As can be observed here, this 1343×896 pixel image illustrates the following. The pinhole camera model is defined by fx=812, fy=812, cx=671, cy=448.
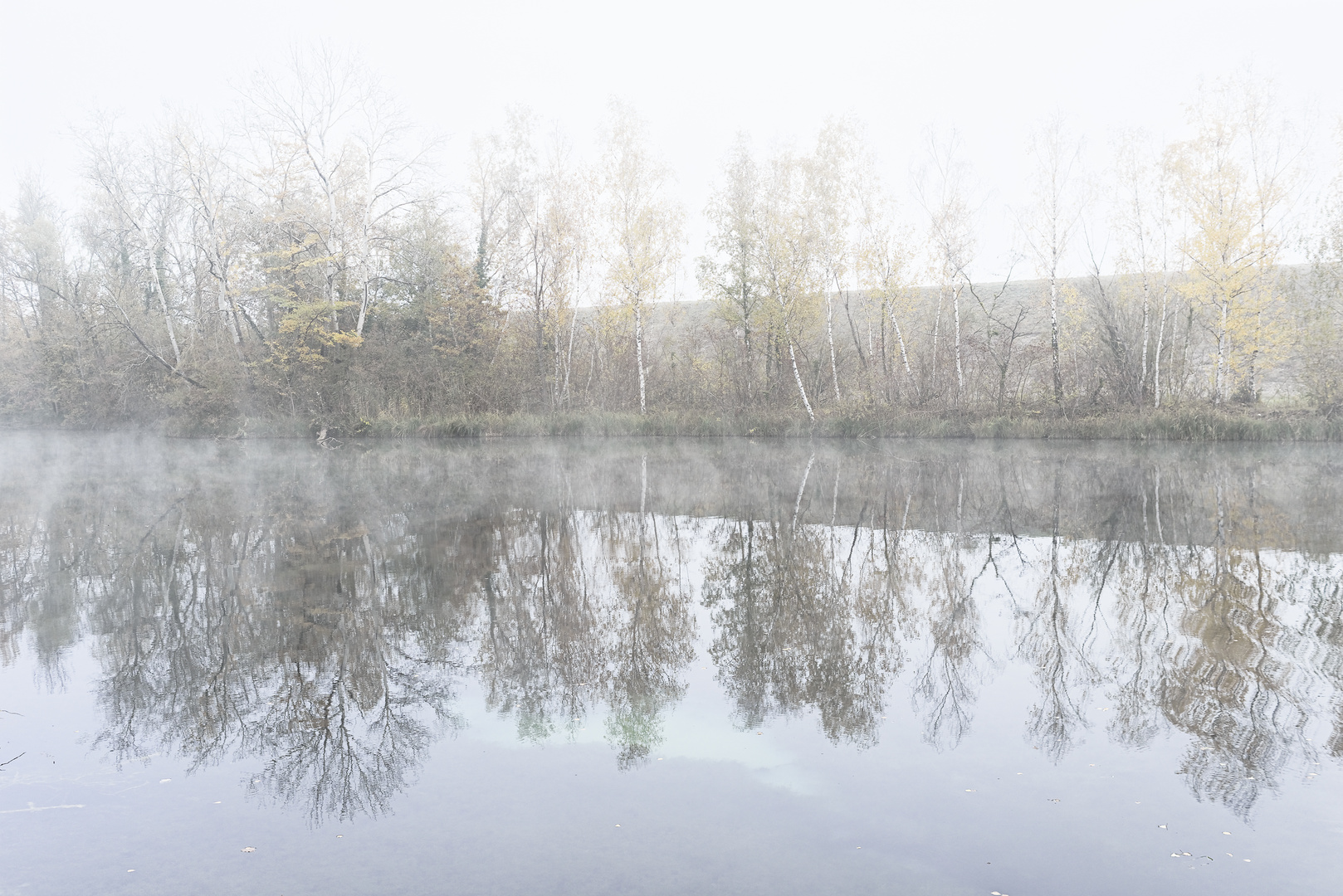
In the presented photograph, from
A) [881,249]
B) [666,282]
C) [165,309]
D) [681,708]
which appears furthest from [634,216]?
[681,708]

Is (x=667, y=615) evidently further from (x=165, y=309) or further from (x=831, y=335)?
(x=165, y=309)

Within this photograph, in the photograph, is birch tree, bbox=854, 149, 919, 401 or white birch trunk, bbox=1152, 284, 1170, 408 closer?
white birch trunk, bbox=1152, 284, 1170, 408

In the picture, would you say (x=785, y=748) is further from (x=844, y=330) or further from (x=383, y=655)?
(x=844, y=330)

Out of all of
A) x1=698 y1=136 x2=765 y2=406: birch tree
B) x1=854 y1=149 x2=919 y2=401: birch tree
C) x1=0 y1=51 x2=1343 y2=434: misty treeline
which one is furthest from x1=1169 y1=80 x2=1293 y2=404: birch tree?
x1=698 y1=136 x2=765 y2=406: birch tree

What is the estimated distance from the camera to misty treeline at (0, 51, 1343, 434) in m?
22.5

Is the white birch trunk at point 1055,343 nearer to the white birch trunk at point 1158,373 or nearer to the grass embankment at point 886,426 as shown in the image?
the grass embankment at point 886,426

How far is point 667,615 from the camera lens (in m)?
5.72

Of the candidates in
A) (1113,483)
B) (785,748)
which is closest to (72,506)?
(785,748)

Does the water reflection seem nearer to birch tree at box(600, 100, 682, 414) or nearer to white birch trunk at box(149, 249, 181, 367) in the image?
birch tree at box(600, 100, 682, 414)

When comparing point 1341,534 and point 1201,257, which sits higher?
point 1201,257

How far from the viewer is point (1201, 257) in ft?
73.5

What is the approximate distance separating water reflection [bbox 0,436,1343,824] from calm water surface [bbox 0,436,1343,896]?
32mm

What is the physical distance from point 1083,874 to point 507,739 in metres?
2.41

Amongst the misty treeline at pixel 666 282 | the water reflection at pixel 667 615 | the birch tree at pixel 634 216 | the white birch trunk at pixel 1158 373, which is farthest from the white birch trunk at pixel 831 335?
the water reflection at pixel 667 615
